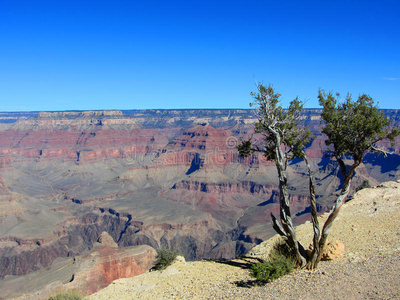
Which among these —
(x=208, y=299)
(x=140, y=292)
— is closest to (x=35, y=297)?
(x=140, y=292)

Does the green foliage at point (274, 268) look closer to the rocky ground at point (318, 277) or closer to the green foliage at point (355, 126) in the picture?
the rocky ground at point (318, 277)

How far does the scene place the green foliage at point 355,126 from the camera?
13.5 m

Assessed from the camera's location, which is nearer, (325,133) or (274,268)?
(274,268)

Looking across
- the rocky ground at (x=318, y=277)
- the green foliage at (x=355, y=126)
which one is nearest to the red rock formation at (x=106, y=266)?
the rocky ground at (x=318, y=277)

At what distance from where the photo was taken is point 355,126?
13.7 m

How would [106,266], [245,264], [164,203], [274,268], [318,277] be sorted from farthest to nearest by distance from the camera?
[164,203] → [106,266] → [245,264] → [274,268] → [318,277]

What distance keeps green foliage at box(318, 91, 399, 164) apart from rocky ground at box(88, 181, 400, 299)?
443cm

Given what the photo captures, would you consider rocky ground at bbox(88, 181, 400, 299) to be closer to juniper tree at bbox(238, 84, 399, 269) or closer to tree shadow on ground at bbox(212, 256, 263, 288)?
tree shadow on ground at bbox(212, 256, 263, 288)

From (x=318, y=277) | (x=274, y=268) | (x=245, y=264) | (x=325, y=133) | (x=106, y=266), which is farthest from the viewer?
(x=106, y=266)

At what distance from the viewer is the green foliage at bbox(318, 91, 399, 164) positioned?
1353cm

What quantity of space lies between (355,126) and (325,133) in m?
1.32

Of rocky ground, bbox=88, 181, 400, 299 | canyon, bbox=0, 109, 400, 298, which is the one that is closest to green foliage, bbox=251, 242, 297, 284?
rocky ground, bbox=88, 181, 400, 299

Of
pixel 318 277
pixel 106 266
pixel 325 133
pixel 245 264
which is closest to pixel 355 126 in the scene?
pixel 325 133

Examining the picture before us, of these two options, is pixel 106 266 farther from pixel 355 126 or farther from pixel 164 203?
pixel 164 203
